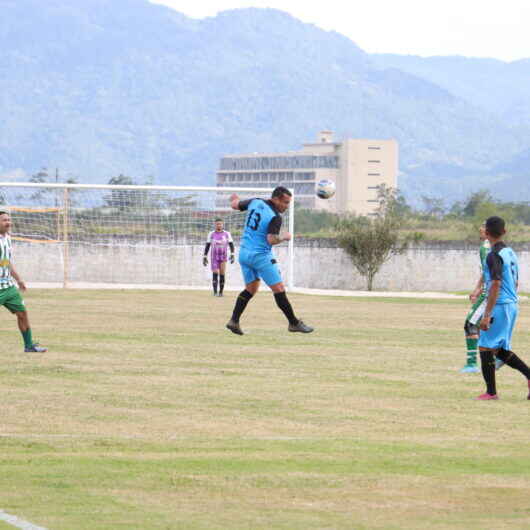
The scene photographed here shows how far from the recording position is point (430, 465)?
8352 millimetres

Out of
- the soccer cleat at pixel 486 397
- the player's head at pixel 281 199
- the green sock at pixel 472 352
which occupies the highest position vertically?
the player's head at pixel 281 199

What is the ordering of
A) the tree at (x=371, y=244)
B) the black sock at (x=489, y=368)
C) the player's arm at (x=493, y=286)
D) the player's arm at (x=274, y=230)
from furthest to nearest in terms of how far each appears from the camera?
1. the tree at (x=371, y=244)
2. the player's arm at (x=274, y=230)
3. the black sock at (x=489, y=368)
4. the player's arm at (x=493, y=286)

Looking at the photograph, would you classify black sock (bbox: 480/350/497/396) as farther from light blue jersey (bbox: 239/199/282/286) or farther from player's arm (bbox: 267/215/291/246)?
light blue jersey (bbox: 239/199/282/286)

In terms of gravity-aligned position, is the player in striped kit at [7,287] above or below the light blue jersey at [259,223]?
below

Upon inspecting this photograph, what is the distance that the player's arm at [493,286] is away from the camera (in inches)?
451

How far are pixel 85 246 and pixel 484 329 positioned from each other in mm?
32769

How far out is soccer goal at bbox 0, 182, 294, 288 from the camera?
133 feet

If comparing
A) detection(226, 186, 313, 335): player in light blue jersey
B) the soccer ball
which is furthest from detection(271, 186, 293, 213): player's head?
the soccer ball

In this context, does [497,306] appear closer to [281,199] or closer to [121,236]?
Answer: [281,199]

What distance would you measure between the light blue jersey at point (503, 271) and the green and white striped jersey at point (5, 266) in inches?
263

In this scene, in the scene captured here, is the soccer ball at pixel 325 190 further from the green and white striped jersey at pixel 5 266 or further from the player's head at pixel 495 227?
the player's head at pixel 495 227

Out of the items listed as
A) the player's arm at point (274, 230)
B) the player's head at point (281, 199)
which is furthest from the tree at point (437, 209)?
the player's arm at point (274, 230)

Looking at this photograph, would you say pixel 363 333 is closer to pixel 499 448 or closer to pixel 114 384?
pixel 114 384

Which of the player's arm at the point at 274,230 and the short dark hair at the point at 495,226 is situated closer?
the short dark hair at the point at 495,226
